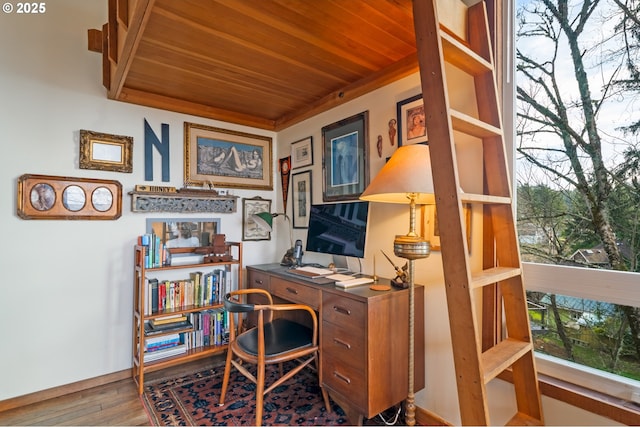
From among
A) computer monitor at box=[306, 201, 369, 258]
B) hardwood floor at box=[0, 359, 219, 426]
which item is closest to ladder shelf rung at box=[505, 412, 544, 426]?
computer monitor at box=[306, 201, 369, 258]

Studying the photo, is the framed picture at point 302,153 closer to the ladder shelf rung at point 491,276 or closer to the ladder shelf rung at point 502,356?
the ladder shelf rung at point 491,276

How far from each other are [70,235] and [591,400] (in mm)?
3141

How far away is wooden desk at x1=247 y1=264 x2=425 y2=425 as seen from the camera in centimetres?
159

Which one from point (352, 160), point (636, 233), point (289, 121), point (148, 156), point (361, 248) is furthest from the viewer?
point (289, 121)

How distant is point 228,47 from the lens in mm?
1797

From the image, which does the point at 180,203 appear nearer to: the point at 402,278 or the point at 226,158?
the point at 226,158

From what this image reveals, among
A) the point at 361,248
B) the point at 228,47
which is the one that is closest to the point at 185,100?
the point at 228,47

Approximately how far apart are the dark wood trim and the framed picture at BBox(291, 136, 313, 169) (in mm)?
2227

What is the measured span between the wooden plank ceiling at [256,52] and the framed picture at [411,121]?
22cm

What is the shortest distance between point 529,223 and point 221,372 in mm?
2418

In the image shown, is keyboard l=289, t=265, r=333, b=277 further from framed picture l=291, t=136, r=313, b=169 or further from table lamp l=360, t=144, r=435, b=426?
framed picture l=291, t=136, r=313, b=169

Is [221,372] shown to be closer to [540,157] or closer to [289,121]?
[289,121]

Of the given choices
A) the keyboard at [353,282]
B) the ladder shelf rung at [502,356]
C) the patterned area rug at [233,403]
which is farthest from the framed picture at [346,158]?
the patterned area rug at [233,403]

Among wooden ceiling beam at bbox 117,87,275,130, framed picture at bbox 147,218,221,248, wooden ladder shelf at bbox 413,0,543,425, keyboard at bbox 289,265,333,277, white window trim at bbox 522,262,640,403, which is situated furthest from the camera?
framed picture at bbox 147,218,221,248
